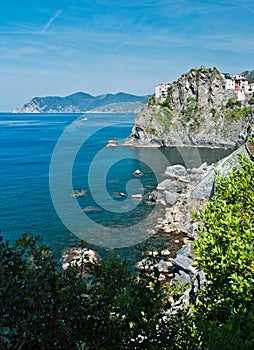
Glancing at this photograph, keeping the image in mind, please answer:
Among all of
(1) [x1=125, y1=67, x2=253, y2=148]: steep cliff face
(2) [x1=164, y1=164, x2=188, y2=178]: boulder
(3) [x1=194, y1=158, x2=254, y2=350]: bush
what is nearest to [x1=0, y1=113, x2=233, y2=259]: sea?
(2) [x1=164, y1=164, x2=188, y2=178]: boulder

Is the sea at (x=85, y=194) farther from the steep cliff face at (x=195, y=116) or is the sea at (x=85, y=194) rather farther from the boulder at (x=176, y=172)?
the steep cliff face at (x=195, y=116)

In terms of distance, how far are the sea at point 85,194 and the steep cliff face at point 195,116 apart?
8817 mm

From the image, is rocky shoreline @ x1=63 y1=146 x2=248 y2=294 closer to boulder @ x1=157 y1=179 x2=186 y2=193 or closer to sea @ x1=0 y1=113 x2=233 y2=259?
boulder @ x1=157 y1=179 x2=186 y2=193

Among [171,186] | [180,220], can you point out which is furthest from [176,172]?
[180,220]

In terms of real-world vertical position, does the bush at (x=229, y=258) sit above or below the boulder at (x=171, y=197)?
below

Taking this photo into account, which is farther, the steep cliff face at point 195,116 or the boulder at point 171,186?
the steep cliff face at point 195,116

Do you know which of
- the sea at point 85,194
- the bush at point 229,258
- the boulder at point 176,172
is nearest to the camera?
the bush at point 229,258

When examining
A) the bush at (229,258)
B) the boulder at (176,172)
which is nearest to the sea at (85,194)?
the boulder at (176,172)

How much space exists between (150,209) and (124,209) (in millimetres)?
2979

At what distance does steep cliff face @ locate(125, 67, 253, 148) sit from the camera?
93.2 metres

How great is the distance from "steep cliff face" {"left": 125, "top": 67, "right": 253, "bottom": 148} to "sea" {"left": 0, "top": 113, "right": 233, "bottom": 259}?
882cm

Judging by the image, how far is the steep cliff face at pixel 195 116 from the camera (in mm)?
93250

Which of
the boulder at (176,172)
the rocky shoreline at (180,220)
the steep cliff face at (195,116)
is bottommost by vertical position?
the rocky shoreline at (180,220)

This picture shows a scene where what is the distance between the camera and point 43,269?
534cm
